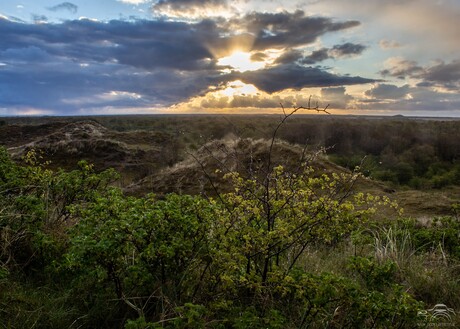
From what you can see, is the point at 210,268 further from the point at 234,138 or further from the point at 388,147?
the point at 388,147

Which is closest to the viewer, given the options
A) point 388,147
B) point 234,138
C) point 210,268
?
point 210,268

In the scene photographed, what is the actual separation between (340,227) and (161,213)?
1.77 metres

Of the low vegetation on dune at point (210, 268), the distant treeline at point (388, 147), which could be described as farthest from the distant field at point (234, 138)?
the low vegetation on dune at point (210, 268)

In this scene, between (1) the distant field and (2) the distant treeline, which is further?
(2) the distant treeline

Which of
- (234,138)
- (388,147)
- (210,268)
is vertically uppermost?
(234,138)

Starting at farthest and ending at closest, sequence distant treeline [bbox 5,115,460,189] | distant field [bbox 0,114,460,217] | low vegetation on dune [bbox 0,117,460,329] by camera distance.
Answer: distant treeline [bbox 5,115,460,189] < distant field [bbox 0,114,460,217] < low vegetation on dune [bbox 0,117,460,329]

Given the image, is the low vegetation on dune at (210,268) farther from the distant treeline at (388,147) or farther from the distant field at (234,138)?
the distant treeline at (388,147)

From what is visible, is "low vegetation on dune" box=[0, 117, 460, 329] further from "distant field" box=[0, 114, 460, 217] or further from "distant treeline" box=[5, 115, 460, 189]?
"distant treeline" box=[5, 115, 460, 189]

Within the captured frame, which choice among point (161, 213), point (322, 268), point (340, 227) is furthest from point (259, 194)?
point (322, 268)

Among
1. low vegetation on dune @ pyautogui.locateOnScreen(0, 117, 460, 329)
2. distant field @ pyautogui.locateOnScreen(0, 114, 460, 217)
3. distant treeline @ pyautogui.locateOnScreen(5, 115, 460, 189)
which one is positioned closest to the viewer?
low vegetation on dune @ pyautogui.locateOnScreen(0, 117, 460, 329)

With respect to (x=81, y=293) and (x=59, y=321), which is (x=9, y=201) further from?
(x=59, y=321)

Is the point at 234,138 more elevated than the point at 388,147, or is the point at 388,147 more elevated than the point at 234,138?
the point at 234,138

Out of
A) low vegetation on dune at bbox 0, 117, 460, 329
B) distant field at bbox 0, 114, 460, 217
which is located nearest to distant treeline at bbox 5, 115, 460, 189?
distant field at bbox 0, 114, 460, 217

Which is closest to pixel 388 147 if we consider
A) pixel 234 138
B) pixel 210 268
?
pixel 234 138
